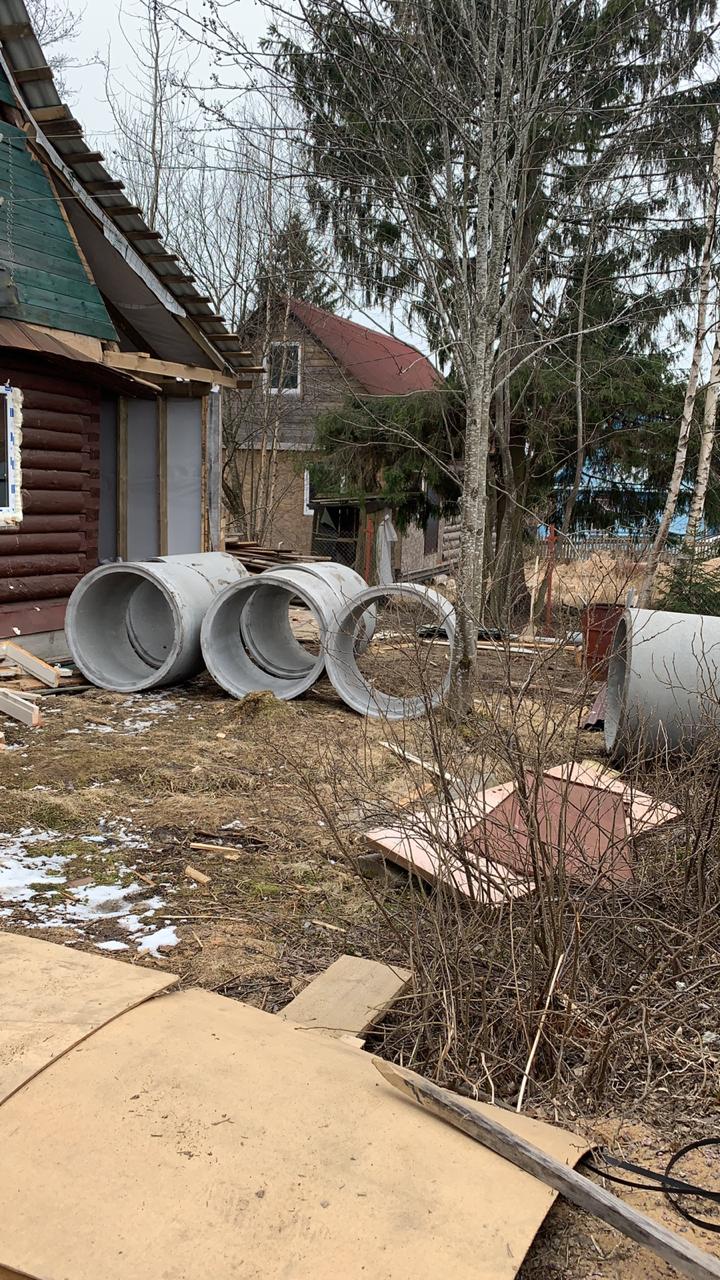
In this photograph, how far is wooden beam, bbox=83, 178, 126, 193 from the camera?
9.83 meters

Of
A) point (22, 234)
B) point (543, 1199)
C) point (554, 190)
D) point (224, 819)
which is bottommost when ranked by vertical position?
point (224, 819)

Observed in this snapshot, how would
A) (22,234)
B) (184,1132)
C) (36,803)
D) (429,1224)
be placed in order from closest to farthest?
(429,1224)
(184,1132)
(36,803)
(22,234)

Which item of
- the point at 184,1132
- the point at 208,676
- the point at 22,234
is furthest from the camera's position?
the point at 208,676

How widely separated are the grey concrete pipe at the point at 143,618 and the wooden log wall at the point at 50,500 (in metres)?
0.81

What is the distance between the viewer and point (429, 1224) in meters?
2.09

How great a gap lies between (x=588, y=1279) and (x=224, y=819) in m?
3.89

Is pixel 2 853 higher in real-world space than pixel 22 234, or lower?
lower

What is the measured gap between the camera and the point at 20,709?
25.4 feet

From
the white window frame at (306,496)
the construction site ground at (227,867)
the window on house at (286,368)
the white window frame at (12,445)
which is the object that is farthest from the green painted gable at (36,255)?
the white window frame at (306,496)

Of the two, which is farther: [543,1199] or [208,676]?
[208,676]

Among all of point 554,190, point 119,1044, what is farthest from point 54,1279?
point 554,190

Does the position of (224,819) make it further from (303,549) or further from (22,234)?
(303,549)

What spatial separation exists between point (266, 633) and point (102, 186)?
4983 millimetres

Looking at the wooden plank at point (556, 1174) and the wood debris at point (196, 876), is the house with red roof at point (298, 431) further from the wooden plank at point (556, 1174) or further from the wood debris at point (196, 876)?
the wooden plank at point (556, 1174)
